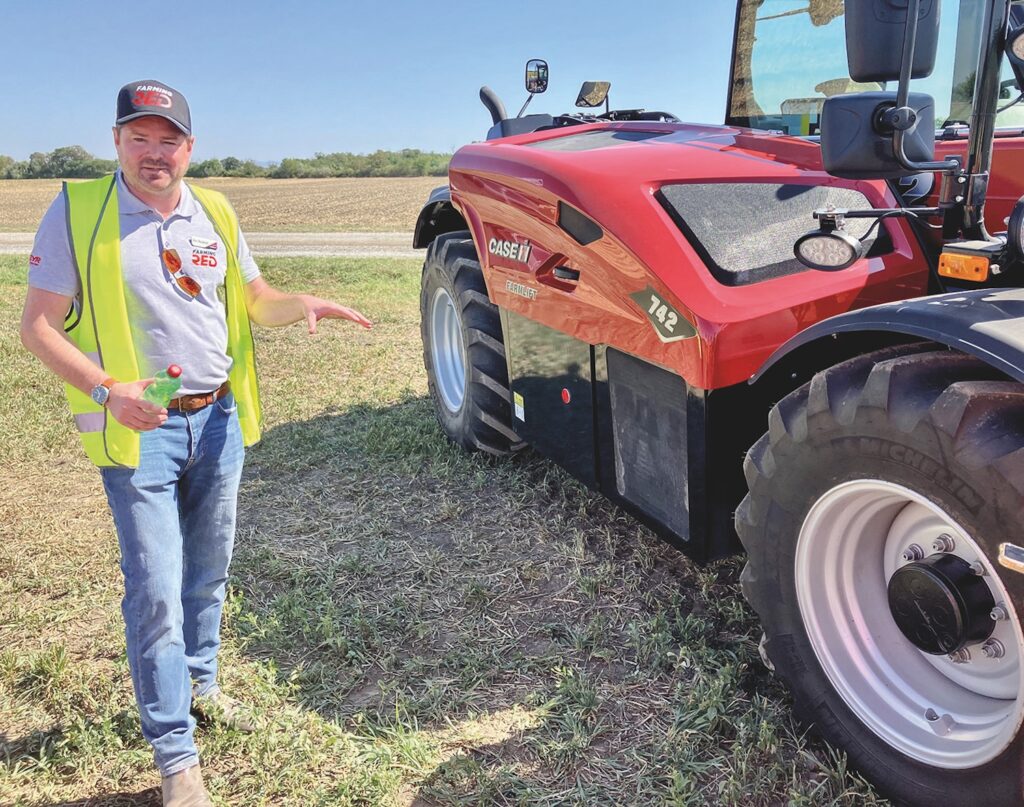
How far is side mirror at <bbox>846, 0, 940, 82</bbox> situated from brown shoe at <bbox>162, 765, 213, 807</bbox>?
231 centimetres

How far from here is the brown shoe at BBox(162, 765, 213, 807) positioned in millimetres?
2305

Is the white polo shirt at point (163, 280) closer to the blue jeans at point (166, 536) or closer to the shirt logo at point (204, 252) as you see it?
the shirt logo at point (204, 252)

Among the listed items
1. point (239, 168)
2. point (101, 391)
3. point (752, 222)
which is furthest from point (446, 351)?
point (239, 168)

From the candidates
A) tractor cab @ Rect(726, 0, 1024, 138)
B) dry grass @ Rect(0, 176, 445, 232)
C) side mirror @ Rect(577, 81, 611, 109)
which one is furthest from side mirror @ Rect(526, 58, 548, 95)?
dry grass @ Rect(0, 176, 445, 232)

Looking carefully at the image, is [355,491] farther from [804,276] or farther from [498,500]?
[804,276]

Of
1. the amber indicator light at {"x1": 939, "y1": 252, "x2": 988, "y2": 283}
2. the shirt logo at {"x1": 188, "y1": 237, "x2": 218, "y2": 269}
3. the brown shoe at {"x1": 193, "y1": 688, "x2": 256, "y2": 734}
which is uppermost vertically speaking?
the shirt logo at {"x1": 188, "y1": 237, "x2": 218, "y2": 269}

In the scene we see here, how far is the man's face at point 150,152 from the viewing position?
2.26 meters

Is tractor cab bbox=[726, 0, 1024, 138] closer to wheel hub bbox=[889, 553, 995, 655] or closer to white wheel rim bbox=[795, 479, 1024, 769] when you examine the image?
white wheel rim bbox=[795, 479, 1024, 769]

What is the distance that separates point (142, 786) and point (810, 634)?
71.7 inches

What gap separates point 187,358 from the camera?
2.38 m

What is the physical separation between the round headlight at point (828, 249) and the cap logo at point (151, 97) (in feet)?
5.26

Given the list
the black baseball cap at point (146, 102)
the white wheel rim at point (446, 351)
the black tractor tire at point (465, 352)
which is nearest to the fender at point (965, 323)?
the black baseball cap at point (146, 102)

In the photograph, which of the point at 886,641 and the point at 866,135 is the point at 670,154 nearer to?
the point at 866,135

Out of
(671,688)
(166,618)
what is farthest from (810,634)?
(166,618)
